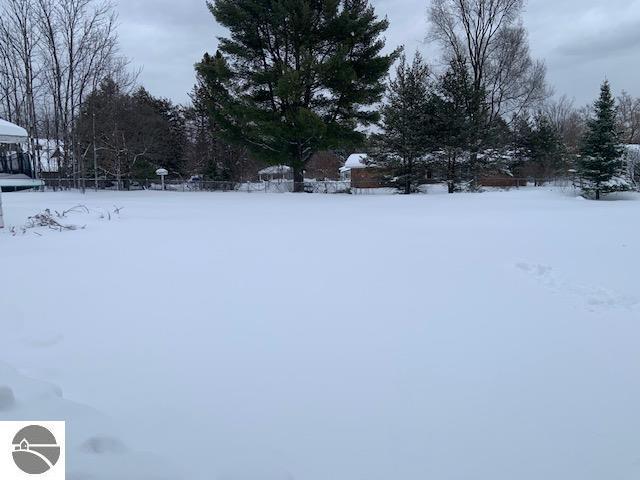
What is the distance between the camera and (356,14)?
21812mm

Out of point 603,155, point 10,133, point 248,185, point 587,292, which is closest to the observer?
point 587,292

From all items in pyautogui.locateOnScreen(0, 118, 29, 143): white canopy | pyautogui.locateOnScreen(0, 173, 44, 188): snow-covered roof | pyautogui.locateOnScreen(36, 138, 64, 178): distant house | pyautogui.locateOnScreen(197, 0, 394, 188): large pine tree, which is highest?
pyautogui.locateOnScreen(197, 0, 394, 188): large pine tree

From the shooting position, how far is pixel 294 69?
21016mm

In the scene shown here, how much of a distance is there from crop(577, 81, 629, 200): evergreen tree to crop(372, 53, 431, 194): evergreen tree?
7.60 m

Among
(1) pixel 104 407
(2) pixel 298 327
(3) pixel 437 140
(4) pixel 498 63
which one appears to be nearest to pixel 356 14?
(3) pixel 437 140

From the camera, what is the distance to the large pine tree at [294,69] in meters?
20.7

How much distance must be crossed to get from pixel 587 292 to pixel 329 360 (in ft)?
11.1

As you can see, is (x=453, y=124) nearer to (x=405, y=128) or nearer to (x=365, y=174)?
(x=405, y=128)

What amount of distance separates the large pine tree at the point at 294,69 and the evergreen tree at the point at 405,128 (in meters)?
0.96

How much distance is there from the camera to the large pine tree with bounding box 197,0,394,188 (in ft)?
67.9

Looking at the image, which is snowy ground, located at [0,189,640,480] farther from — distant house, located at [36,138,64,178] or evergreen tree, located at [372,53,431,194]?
distant house, located at [36,138,64,178]

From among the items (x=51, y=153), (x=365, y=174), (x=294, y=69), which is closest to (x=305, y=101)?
(x=294, y=69)

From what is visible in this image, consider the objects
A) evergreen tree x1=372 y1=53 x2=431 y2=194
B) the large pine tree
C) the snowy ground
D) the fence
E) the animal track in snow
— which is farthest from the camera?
the fence

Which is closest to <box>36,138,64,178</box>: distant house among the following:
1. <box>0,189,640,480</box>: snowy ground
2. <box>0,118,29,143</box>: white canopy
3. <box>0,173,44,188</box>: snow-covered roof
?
<box>0,173,44,188</box>: snow-covered roof
